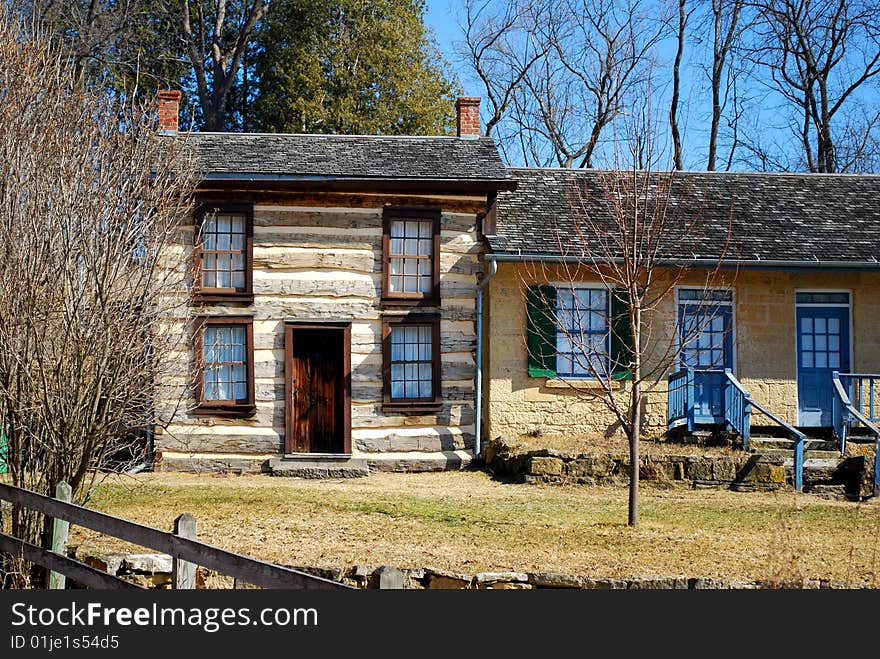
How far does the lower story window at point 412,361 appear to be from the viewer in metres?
16.9

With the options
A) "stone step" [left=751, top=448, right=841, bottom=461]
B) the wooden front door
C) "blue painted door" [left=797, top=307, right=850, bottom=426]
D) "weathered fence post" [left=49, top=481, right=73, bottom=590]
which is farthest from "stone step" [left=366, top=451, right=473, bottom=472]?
"weathered fence post" [left=49, top=481, right=73, bottom=590]

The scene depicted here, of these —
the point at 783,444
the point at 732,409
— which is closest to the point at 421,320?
the point at 732,409

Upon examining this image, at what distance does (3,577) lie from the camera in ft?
28.6

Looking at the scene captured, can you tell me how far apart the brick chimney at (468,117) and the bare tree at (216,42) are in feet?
39.6

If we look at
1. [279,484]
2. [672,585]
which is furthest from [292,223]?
[672,585]

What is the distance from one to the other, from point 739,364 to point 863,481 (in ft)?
12.5

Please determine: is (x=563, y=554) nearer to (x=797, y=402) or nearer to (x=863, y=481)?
(x=863, y=481)

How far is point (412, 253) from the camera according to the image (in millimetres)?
17219

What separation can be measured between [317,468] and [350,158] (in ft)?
18.2

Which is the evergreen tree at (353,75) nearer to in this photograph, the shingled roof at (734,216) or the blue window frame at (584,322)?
the shingled roof at (734,216)

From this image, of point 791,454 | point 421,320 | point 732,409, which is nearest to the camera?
point 791,454

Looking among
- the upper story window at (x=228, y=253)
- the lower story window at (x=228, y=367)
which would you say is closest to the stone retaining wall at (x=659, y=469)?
the lower story window at (x=228, y=367)

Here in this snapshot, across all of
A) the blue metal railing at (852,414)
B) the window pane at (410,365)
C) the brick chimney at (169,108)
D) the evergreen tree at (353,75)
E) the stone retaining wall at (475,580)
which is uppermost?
the evergreen tree at (353,75)

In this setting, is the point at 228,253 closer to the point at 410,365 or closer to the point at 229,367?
the point at 229,367
